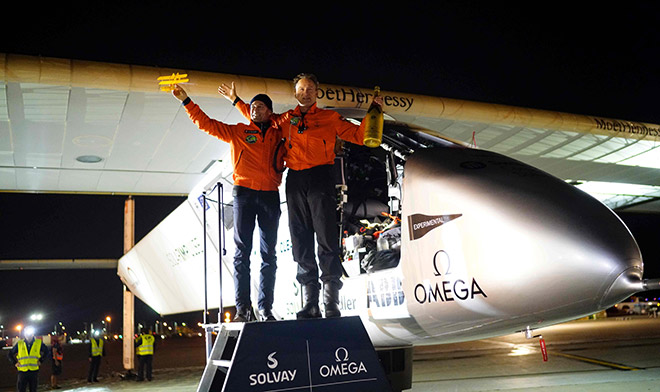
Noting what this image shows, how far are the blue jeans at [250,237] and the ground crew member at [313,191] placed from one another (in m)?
0.25

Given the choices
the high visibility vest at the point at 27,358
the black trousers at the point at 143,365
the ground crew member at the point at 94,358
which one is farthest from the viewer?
the ground crew member at the point at 94,358

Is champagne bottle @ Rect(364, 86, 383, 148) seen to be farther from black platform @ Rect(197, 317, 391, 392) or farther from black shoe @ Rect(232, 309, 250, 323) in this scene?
black shoe @ Rect(232, 309, 250, 323)

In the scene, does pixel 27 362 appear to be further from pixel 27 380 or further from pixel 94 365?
pixel 94 365

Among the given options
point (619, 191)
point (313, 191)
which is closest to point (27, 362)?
point (313, 191)

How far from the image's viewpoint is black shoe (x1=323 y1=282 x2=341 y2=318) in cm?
395

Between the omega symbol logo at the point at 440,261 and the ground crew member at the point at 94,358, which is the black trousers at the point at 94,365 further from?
the omega symbol logo at the point at 440,261

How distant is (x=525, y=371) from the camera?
36.3 feet

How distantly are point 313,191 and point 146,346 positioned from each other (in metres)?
12.1

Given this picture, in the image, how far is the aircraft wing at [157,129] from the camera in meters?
7.42

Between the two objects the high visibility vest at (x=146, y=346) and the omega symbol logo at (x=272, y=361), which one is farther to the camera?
the high visibility vest at (x=146, y=346)

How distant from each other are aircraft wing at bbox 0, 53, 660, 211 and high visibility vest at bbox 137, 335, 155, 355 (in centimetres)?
391

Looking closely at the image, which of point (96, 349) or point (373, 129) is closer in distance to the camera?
point (373, 129)

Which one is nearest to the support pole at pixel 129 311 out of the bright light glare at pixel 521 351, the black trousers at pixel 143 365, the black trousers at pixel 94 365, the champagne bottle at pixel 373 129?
the black trousers at pixel 94 365

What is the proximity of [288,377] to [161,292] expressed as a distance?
13.2 meters
